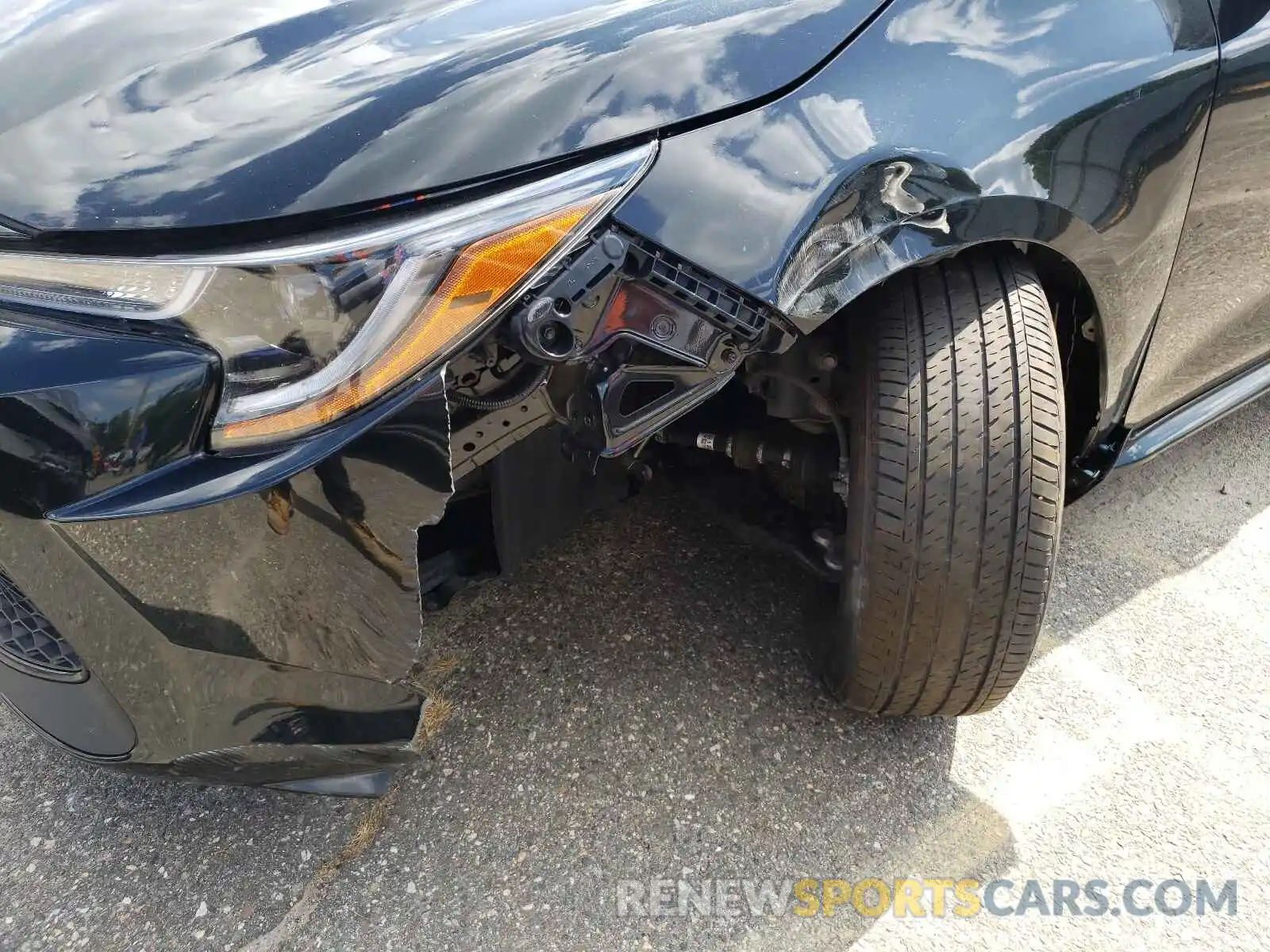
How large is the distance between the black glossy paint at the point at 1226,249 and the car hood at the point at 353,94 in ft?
2.60

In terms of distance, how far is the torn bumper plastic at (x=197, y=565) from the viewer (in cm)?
114

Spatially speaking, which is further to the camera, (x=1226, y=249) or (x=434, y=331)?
(x=1226, y=249)

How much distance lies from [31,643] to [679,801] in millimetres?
1085

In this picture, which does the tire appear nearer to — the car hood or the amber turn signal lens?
the car hood

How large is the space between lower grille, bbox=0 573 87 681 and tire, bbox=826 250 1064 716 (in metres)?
1.19

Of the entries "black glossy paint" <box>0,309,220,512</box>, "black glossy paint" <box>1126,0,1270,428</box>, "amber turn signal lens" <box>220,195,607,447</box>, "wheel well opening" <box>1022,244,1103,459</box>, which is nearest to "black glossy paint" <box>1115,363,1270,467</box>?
"black glossy paint" <box>1126,0,1270,428</box>

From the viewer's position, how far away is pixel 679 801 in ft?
5.91

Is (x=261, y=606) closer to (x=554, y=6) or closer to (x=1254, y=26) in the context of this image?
(x=554, y=6)

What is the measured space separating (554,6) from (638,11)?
119mm

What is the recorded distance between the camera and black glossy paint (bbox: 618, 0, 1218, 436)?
1.27m

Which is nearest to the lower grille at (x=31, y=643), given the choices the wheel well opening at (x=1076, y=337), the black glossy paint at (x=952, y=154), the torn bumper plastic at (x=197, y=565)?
the torn bumper plastic at (x=197, y=565)

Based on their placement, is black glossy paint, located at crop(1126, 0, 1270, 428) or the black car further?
black glossy paint, located at crop(1126, 0, 1270, 428)

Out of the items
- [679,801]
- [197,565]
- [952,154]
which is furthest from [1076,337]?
[197,565]

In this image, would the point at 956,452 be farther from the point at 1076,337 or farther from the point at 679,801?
the point at 679,801
